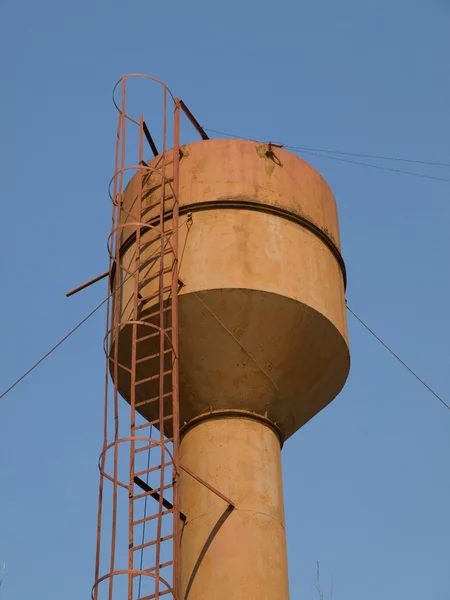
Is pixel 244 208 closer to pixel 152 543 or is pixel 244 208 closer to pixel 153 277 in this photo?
pixel 153 277

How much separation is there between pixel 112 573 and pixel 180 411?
2.66 metres

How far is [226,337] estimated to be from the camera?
476 inches

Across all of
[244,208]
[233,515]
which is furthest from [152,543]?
[244,208]

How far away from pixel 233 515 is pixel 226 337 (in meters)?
1.91

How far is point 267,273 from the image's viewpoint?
12.2m

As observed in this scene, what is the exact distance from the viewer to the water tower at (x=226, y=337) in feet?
38.0

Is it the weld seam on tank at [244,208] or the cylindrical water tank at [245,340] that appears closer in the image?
the cylindrical water tank at [245,340]

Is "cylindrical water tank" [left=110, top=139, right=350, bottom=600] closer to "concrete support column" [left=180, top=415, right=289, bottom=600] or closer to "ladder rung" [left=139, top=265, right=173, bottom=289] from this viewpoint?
"concrete support column" [left=180, top=415, right=289, bottom=600]

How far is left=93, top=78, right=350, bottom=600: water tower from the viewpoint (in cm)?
1159

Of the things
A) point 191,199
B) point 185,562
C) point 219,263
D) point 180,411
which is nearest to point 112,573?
point 185,562

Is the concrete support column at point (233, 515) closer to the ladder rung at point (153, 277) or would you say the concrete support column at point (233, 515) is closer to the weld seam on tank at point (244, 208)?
the ladder rung at point (153, 277)

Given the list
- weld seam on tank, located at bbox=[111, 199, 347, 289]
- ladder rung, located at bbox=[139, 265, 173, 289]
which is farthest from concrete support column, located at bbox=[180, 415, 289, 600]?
weld seam on tank, located at bbox=[111, 199, 347, 289]

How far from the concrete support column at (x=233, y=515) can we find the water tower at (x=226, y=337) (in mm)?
15

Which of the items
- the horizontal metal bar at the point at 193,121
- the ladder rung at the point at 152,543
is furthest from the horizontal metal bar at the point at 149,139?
the ladder rung at the point at 152,543
